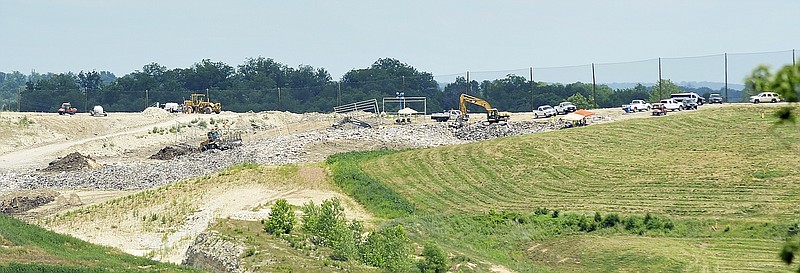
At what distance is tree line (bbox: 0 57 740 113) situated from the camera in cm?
9594

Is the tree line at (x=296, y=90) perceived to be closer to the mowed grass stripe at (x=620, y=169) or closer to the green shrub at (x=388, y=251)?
the mowed grass stripe at (x=620, y=169)

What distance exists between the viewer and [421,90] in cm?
11044

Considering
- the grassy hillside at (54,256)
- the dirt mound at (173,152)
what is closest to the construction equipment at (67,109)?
the dirt mound at (173,152)

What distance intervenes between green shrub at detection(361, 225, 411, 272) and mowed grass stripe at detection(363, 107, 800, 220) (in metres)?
15.3

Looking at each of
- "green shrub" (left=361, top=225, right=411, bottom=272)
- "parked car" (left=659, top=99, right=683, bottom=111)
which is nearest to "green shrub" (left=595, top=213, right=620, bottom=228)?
"green shrub" (left=361, top=225, right=411, bottom=272)

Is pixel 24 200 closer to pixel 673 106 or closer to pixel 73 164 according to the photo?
pixel 73 164

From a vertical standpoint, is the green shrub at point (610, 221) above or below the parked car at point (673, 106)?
below

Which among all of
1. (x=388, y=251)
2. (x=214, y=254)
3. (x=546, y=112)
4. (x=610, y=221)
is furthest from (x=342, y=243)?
(x=546, y=112)

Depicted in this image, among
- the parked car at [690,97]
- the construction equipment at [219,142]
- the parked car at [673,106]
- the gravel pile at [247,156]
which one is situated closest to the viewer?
the gravel pile at [247,156]

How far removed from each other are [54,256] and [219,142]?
47255mm

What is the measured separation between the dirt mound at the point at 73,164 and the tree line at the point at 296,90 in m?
35.5

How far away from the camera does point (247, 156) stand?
66938 mm

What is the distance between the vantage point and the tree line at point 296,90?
9594cm

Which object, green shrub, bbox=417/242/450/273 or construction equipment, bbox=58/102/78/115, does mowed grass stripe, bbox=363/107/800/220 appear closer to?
green shrub, bbox=417/242/450/273
